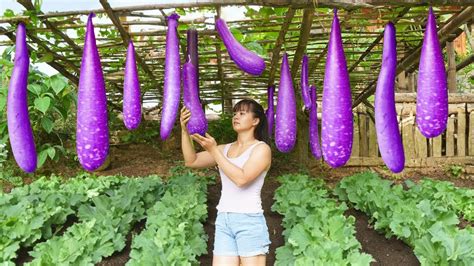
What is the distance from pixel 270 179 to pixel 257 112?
5202mm

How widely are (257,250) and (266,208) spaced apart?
298 centimetres

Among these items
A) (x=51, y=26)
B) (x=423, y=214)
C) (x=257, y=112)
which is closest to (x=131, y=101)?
(x=257, y=112)

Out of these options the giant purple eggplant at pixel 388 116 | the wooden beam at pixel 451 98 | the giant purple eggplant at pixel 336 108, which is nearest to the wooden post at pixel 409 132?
the wooden beam at pixel 451 98

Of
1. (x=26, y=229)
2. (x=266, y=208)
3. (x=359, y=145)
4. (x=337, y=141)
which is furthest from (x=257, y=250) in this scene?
(x=359, y=145)

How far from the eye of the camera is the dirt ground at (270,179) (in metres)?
4.84

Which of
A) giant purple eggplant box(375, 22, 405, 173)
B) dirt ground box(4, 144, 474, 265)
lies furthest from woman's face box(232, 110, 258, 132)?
dirt ground box(4, 144, 474, 265)

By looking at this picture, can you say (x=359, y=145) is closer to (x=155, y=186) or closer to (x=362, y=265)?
(x=155, y=186)

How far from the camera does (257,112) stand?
389 centimetres

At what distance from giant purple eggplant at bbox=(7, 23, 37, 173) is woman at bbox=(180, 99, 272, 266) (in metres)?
1.10

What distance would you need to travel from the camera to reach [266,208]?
6.59 m

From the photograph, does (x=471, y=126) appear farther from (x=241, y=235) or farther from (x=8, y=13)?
(x=8, y=13)

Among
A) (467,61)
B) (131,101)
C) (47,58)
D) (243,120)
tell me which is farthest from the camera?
(467,61)

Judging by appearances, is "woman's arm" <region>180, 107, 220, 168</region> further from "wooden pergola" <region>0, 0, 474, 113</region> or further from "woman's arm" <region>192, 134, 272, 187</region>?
"wooden pergola" <region>0, 0, 474, 113</region>

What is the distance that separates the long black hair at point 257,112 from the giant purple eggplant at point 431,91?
1.51 meters
